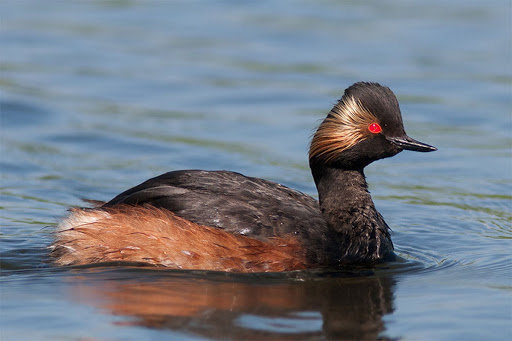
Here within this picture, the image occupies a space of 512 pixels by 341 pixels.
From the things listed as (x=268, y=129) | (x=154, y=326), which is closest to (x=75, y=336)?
(x=154, y=326)

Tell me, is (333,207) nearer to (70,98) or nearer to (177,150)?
(177,150)

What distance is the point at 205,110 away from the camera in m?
14.6

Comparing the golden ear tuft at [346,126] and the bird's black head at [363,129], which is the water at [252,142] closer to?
the bird's black head at [363,129]

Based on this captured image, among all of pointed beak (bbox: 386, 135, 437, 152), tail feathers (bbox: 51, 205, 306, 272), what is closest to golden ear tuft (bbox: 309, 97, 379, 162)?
pointed beak (bbox: 386, 135, 437, 152)

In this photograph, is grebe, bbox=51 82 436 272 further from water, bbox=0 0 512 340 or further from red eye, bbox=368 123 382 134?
water, bbox=0 0 512 340

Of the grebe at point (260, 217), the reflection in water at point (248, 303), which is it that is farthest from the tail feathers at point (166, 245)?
the reflection in water at point (248, 303)

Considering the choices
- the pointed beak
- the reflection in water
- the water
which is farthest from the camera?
the pointed beak

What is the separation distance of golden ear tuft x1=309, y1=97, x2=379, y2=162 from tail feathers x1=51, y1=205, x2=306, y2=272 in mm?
1082

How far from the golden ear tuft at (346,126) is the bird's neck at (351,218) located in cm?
34

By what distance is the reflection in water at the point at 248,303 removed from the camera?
23.7ft

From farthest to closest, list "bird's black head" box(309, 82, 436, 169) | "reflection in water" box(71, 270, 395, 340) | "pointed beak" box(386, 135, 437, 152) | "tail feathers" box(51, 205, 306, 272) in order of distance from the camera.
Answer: "pointed beak" box(386, 135, 437, 152)
"bird's black head" box(309, 82, 436, 169)
"tail feathers" box(51, 205, 306, 272)
"reflection in water" box(71, 270, 395, 340)

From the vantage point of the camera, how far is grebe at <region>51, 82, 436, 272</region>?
339 inches

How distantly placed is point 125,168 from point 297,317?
549 cm

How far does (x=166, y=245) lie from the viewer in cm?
867
